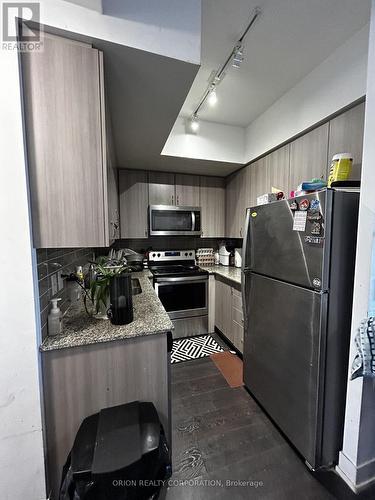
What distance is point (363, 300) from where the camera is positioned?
107 cm

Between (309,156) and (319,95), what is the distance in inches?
17.5

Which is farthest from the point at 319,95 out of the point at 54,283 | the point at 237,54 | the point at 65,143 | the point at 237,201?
the point at 54,283

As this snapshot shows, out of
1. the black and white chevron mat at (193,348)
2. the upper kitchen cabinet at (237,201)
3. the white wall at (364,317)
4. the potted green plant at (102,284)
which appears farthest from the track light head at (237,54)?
the black and white chevron mat at (193,348)

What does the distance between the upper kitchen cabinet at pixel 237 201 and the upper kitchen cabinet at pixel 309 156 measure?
0.75 metres

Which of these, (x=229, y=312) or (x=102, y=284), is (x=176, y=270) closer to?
(x=229, y=312)

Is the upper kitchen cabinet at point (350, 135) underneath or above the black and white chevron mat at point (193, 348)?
above

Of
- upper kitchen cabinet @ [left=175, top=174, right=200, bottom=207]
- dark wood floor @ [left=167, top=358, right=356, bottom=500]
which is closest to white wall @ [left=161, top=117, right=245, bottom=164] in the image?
upper kitchen cabinet @ [left=175, top=174, right=200, bottom=207]

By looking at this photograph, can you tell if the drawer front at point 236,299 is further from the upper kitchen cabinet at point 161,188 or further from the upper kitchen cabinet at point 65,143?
the upper kitchen cabinet at point 65,143

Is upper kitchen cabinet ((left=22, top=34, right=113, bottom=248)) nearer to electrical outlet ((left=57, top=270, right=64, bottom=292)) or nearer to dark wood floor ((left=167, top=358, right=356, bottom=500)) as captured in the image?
electrical outlet ((left=57, top=270, right=64, bottom=292))

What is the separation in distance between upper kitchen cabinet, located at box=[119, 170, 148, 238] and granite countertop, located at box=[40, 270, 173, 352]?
1.63 metres

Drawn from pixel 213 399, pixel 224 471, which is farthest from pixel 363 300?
pixel 213 399

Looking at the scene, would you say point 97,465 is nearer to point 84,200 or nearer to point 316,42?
point 84,200

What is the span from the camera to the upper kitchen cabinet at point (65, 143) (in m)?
0.87

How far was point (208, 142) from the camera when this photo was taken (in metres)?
2.51
